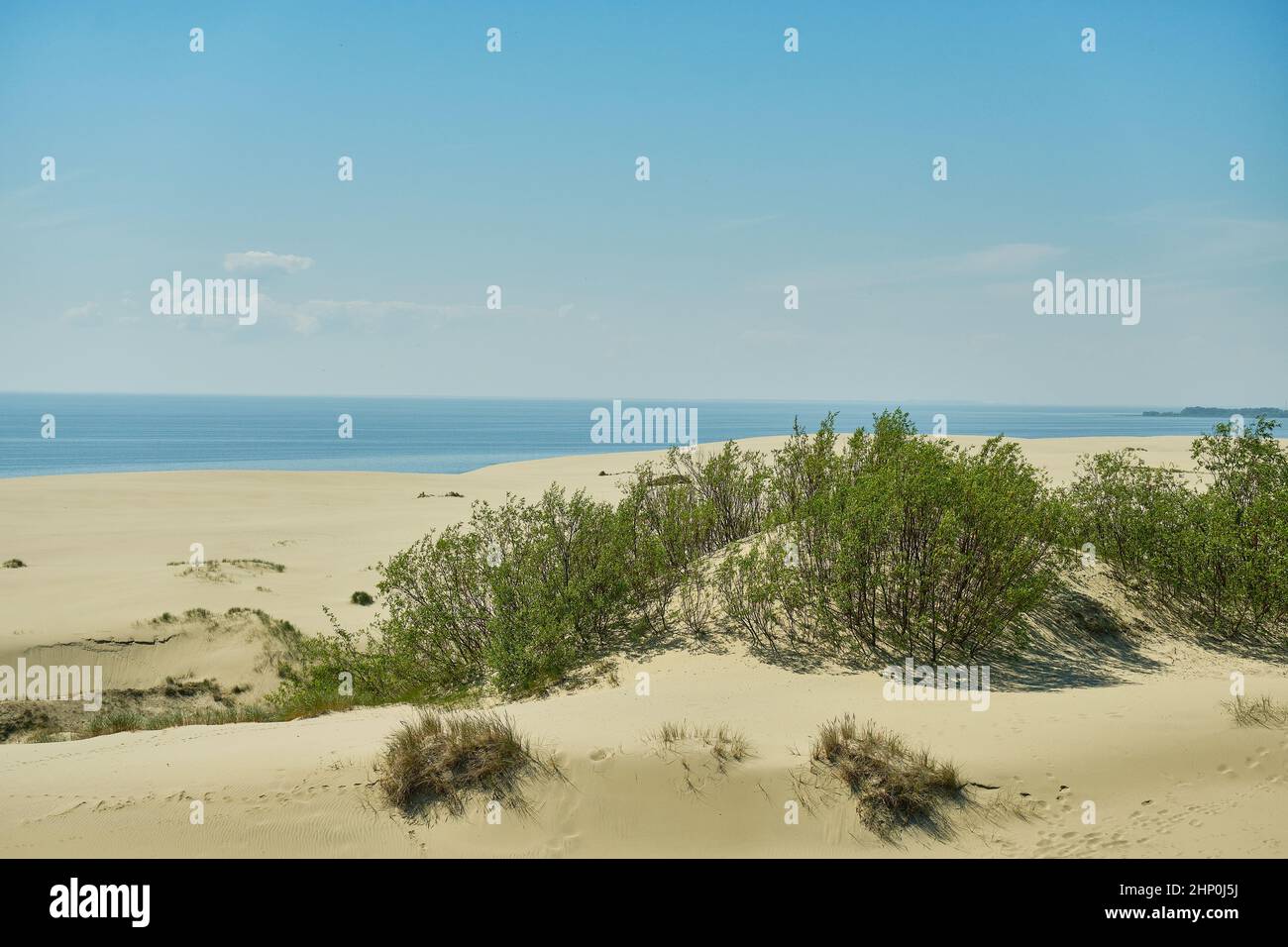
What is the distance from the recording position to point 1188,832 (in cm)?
709

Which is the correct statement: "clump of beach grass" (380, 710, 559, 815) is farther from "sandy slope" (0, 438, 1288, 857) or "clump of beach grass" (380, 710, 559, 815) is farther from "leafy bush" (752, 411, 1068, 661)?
"leafy bush" (752, 411, 1068, 661)

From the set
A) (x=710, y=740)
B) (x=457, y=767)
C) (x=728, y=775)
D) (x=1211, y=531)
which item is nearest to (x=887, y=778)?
(x=728, y=775)

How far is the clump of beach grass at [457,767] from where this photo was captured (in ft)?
25.2

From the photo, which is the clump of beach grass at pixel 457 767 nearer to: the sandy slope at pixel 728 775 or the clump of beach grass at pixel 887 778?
the sandy slope at pixel 728 775

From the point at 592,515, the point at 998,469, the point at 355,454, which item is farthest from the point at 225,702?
the point at 355,454

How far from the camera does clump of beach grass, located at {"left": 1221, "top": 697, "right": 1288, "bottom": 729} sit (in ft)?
28.0

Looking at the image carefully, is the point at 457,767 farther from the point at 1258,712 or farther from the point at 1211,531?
the point at 1211,531

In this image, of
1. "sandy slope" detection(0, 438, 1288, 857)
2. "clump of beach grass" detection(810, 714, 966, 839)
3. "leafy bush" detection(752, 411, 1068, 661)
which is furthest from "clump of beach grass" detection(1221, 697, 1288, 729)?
"clump of beach grass" detection(810, 714, 966, 839)

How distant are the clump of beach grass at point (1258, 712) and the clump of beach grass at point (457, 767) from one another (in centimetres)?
678

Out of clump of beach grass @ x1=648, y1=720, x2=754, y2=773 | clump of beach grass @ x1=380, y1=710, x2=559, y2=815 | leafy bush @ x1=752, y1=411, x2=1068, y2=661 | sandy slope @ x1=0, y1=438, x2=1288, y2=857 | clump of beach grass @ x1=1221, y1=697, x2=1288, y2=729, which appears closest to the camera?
sandy slope @ x1=0, y1=438, x2=1288, y2=857

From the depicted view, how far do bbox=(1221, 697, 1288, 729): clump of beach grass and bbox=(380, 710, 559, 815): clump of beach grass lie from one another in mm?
6782

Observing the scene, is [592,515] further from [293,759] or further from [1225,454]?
[1225,454]

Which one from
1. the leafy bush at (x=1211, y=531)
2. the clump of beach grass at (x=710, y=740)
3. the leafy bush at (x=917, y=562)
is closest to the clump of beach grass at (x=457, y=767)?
the clump of beach grass at (x=710, y=740)

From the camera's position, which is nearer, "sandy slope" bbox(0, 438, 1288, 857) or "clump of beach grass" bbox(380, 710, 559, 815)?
"sandy slope" bbox(0, 438, 1288, 857)
